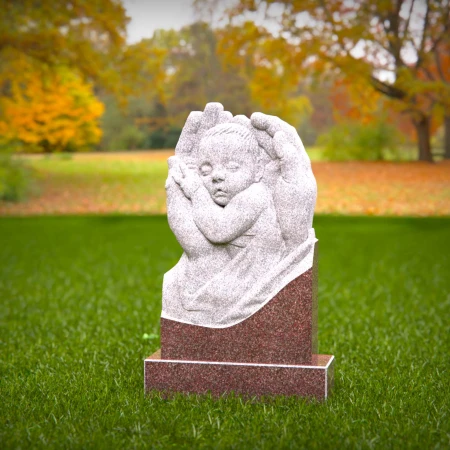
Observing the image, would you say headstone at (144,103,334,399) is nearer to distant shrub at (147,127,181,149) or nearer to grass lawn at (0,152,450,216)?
grass lawn at (0,152,450,216)

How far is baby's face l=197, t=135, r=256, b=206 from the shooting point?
512 cm

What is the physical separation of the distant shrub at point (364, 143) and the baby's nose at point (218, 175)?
21436 mm

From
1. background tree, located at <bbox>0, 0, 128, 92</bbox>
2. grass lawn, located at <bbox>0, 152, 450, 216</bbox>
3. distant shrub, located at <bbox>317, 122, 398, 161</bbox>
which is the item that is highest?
background tree, located at <bbox>0, 0, 128, 92</bbox>

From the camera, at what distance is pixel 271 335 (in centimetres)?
501

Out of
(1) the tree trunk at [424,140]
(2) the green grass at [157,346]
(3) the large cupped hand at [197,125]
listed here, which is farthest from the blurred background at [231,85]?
(3) the large cupped hand at [197,125]

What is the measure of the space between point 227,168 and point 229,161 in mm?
51

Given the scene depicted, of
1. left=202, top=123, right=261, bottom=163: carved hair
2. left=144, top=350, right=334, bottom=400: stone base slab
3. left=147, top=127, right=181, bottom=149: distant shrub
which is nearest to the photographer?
left=144, top=350, right=334, bottom=400: stone base slab

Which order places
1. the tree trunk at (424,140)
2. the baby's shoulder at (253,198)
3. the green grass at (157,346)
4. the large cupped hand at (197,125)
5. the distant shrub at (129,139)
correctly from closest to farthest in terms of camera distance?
the green grass at (157,346) → the baby's shoulder at (253,198) → the large cupped hand at (197,125) → the tree trunk at (424,140) → the distant shrub at (129,139)

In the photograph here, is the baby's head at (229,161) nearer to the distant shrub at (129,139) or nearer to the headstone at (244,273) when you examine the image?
the headstone at (244,273)

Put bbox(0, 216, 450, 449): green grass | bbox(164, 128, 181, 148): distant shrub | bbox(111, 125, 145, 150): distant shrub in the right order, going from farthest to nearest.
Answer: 1. bbox(111, 125, 145, 150): distant shrub
2. bbox(164, 128, 181, 148): distant shrub
3. bbox(0, 216, 450, 449): green grass

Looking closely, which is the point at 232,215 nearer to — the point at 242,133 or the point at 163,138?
the point at 242,133

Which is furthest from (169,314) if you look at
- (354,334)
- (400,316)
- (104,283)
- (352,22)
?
(352,22)

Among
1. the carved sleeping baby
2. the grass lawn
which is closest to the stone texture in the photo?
the carved sleeping baby

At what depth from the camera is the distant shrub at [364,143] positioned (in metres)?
26.0
